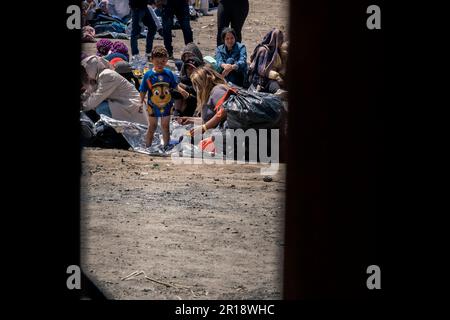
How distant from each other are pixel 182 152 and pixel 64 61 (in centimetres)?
647

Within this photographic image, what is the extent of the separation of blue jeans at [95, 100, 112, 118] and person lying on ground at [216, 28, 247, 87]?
5.54 feet

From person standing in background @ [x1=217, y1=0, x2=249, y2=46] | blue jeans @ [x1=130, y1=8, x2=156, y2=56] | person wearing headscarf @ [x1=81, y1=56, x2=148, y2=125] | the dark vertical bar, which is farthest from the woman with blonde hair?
the dark vertical bar

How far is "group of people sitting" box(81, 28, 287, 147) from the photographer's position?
841 cm

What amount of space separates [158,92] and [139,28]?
5.26 metres

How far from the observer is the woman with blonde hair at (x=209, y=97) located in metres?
8.41

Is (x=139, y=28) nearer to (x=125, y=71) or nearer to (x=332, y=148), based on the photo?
(x=125, y=71)

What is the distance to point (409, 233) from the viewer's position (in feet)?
6.02

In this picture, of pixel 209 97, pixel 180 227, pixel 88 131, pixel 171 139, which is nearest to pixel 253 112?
pixel 209 97

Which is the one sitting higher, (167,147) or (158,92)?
(158,92)

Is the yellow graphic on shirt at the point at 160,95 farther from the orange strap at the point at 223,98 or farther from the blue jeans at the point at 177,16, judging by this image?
the blue jeans at the point at 177,16

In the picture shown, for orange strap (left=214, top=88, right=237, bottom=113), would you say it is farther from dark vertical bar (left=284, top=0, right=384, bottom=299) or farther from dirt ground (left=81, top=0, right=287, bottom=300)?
dark vertical bar (left=284, top=0, right=384, bottom=299)

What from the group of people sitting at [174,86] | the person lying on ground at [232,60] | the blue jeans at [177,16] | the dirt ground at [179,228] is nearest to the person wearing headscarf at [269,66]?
the group of people sitting at [174,86]

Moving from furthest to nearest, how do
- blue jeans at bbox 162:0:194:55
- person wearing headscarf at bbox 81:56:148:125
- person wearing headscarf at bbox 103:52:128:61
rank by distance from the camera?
blue jeans at bbox 162:0:194:55 < person wearing headscarf at bbox 103:52:128:61 < person wearing headscarf at bbox 81:56:148:125

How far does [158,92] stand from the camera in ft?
27.6
